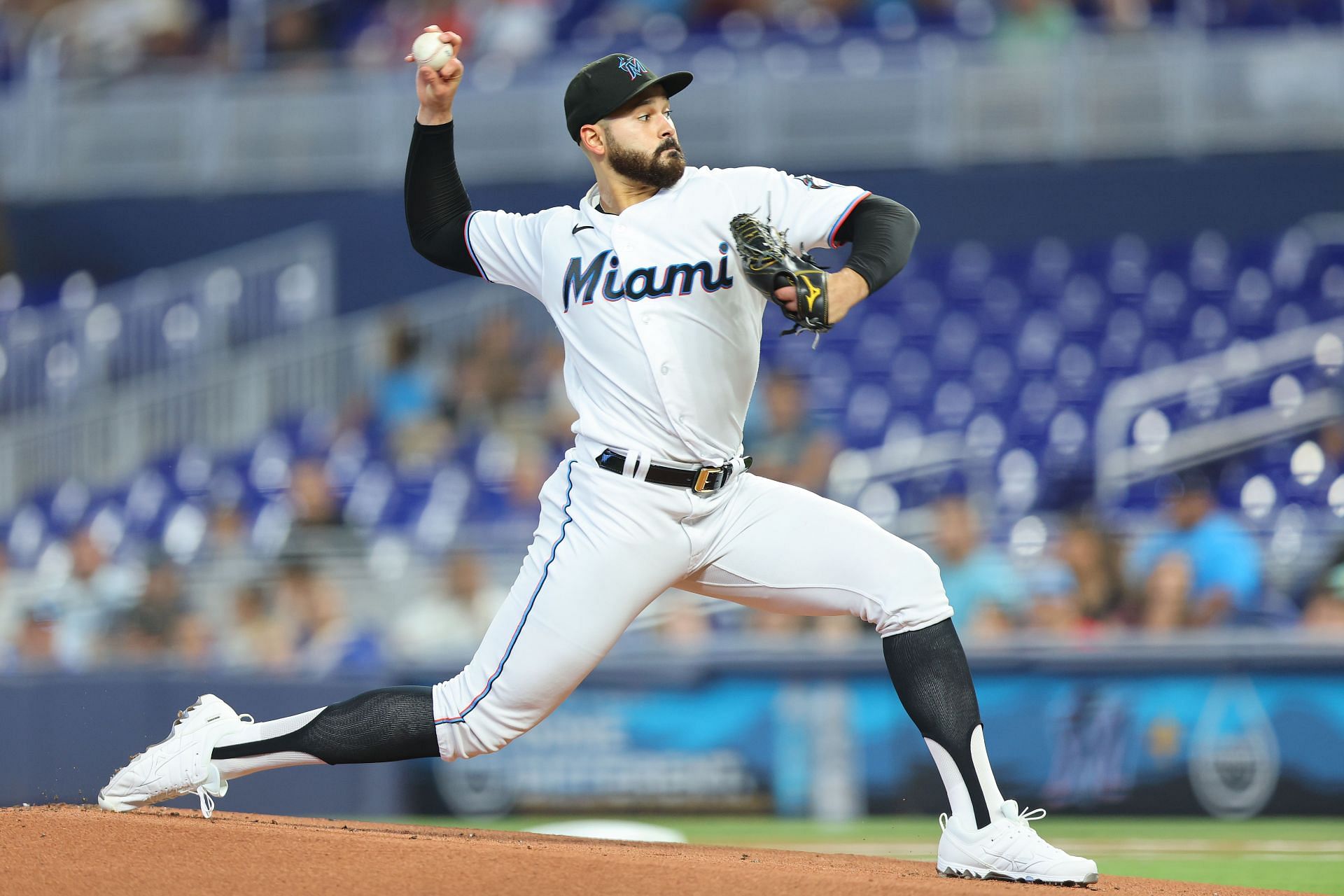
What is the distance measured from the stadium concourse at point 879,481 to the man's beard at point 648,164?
14.3 ft

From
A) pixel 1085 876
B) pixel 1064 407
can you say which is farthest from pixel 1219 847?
pixel 1064 407

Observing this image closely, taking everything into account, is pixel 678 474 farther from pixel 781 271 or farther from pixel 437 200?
pixel 437 200

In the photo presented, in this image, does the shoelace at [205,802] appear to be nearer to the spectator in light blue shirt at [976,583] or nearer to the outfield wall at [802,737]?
the outfield wall at [802,737]

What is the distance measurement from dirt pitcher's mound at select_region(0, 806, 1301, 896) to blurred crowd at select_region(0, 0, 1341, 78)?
10341 millimetres

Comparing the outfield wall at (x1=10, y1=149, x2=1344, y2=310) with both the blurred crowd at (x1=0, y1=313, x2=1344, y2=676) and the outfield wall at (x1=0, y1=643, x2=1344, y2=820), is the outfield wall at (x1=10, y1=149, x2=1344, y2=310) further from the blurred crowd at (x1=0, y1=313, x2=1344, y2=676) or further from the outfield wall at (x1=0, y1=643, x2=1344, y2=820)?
the outfield wall at (x1=0, y1=643, x2=1344, y2=820)

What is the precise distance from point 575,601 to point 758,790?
167 inches

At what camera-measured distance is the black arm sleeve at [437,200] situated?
4363 mm

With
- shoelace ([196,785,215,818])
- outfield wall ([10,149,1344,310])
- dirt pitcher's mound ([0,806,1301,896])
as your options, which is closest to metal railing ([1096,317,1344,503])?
outfield wall ([10,149,1344,310])

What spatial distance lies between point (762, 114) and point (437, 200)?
9.23m

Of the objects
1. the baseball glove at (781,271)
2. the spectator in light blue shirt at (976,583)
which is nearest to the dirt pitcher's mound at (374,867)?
the baseball glove at (781,271)

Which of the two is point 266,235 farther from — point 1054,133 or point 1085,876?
point 1085,876

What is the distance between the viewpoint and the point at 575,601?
3.95 m

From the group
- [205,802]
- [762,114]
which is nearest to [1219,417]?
[762,114]

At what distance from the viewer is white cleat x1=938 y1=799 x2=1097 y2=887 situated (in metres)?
3.84
